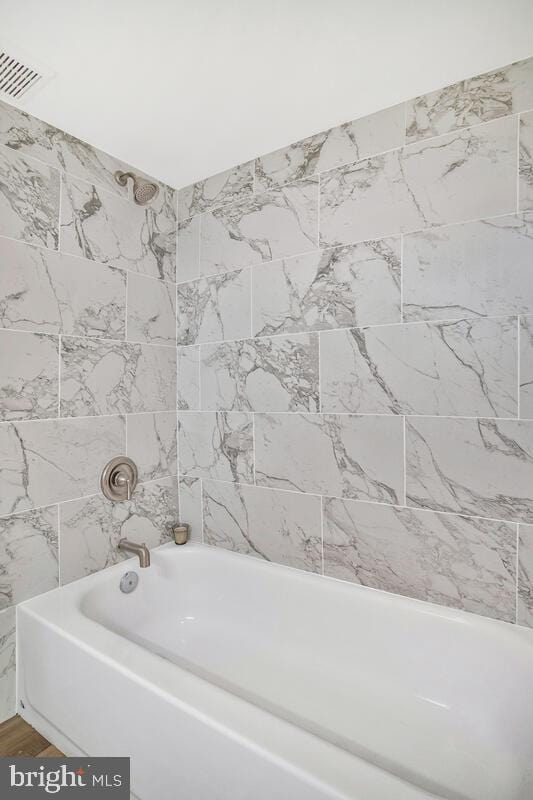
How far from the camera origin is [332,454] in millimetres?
1673

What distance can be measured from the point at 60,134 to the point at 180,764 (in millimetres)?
2171

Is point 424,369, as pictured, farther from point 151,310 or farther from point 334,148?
point 151,310

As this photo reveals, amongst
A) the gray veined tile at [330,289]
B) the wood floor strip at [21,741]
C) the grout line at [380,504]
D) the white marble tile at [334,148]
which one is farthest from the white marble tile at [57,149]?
the wood floor strip at [21,741]

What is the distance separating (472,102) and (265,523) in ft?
5.88

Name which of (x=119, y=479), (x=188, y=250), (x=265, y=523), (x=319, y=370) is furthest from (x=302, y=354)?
(x=119, y=479)

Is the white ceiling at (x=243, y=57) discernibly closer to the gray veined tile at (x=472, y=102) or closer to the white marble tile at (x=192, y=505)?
the gray veined tile at (x=472, y=102)

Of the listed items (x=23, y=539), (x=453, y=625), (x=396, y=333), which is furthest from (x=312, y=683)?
(x=396, y=333)

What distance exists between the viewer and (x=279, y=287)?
1.80 m

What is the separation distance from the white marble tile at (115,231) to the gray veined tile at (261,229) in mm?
213

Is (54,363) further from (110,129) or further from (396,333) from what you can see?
(396,333)

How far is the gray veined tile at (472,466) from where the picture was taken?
132 centimetres

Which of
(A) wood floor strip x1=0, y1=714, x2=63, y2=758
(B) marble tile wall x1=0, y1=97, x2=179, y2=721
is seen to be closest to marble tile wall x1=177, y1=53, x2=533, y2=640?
(B) marble tile wall x1=0, y1=97, x2=179, y2=721

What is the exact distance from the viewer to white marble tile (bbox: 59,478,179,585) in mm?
1690

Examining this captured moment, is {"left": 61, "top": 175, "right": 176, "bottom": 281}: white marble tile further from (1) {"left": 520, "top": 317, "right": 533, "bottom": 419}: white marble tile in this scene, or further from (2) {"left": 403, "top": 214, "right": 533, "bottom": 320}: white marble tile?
(1) {"left": 520, "top": 317, "right": 533, "bottom": 419}: white marble tile
